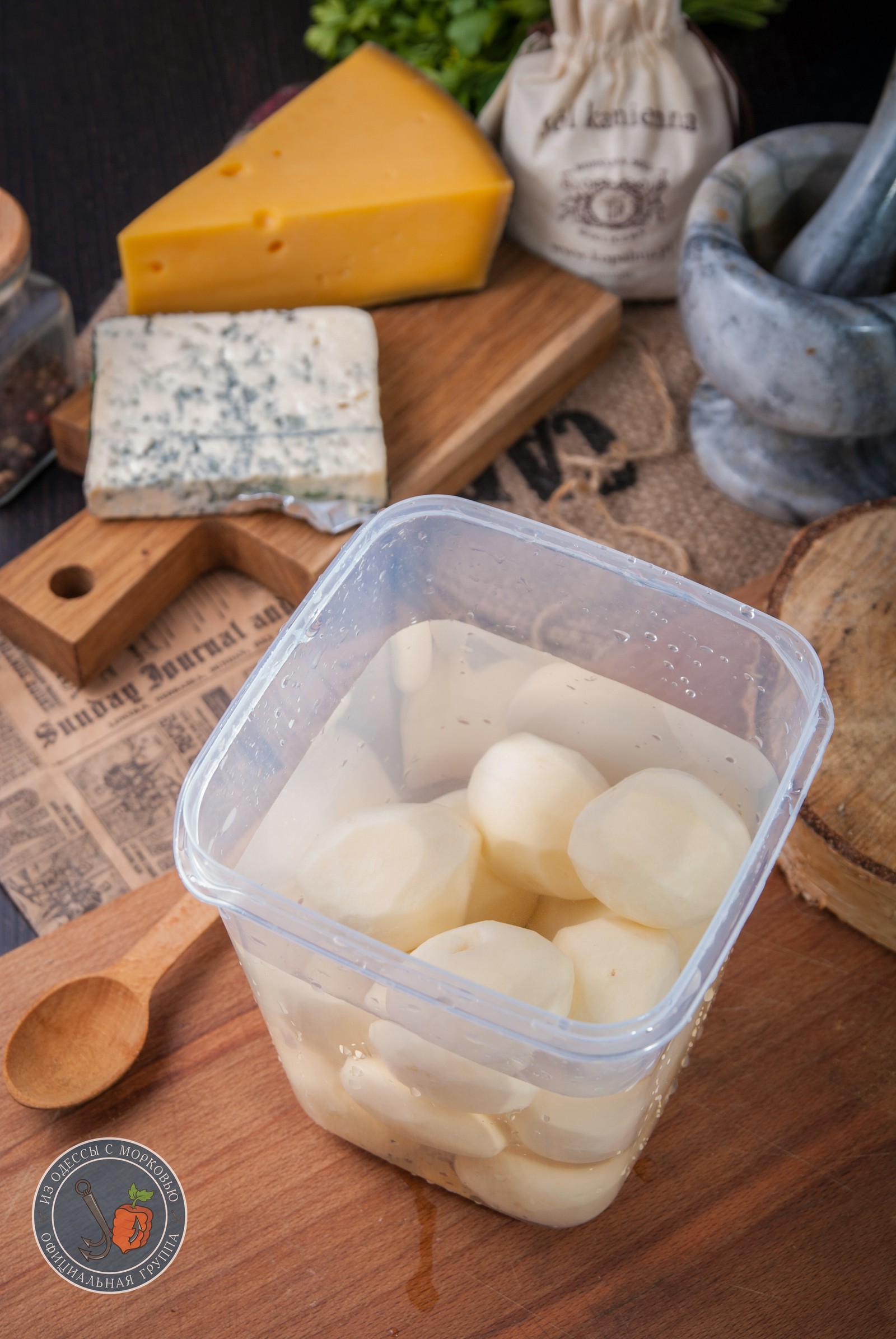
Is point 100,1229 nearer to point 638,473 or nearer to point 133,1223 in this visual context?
point 133,1223

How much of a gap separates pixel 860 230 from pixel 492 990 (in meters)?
0.64

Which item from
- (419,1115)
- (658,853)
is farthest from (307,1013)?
(658,853)

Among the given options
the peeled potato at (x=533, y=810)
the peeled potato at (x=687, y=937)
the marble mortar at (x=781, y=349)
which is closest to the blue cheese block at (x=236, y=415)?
the marble mortar at (x=781, y=349)

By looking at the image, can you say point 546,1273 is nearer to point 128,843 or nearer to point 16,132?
point 128,843

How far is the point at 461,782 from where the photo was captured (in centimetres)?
71

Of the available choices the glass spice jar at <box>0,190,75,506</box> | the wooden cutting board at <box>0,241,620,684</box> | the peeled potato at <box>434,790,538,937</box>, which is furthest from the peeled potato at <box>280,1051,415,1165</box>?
the glass spice jar at <box>0,190,75,506</box>

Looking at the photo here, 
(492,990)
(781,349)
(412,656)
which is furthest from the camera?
(781,349)

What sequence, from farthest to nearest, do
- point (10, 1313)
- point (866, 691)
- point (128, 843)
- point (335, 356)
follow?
point (335, 356) < point (128, 843) < point (866, 691) < point (10, 1313)

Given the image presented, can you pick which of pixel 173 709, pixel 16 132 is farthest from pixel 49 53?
pixel 173 709

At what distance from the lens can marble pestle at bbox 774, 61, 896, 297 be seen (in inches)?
32.9

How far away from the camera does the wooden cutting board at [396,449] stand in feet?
3.05

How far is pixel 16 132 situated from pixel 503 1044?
1186 millimetres

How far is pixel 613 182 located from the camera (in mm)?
1056

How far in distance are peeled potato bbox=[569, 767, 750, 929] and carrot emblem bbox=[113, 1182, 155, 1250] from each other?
0.30 metres
